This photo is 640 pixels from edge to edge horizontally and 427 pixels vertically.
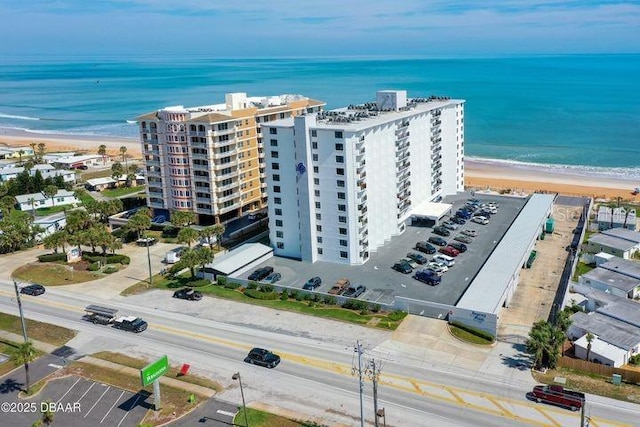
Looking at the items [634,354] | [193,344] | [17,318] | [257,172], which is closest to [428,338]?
[634,354]

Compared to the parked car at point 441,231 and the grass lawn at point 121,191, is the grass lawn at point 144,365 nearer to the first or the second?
the parked car at point 441,231

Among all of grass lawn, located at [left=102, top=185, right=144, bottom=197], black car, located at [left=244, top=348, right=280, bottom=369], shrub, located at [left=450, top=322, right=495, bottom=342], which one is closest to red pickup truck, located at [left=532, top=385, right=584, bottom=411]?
shrub, located at [left=450, top=322, right=495, bottom=342]

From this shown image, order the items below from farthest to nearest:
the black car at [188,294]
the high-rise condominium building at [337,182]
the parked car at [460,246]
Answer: the parked car at [460,246] < the high-rise condominium building at [337,182] < the black car at [188,294]

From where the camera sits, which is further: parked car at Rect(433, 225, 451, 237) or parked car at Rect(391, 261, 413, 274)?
parked car at Rect(433, 225, 451, 237)

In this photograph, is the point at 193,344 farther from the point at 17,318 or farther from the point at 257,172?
the point at 257,172

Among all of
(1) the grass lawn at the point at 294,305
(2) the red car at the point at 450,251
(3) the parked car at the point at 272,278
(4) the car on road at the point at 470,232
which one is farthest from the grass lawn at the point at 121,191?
(2) the red car at the point at 450,251

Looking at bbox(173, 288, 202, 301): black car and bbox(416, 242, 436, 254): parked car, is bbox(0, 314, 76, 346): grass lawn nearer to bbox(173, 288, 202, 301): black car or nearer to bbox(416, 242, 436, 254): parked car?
bbox(173, 288, 202, 301): black car

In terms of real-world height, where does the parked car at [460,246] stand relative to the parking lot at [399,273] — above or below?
above
